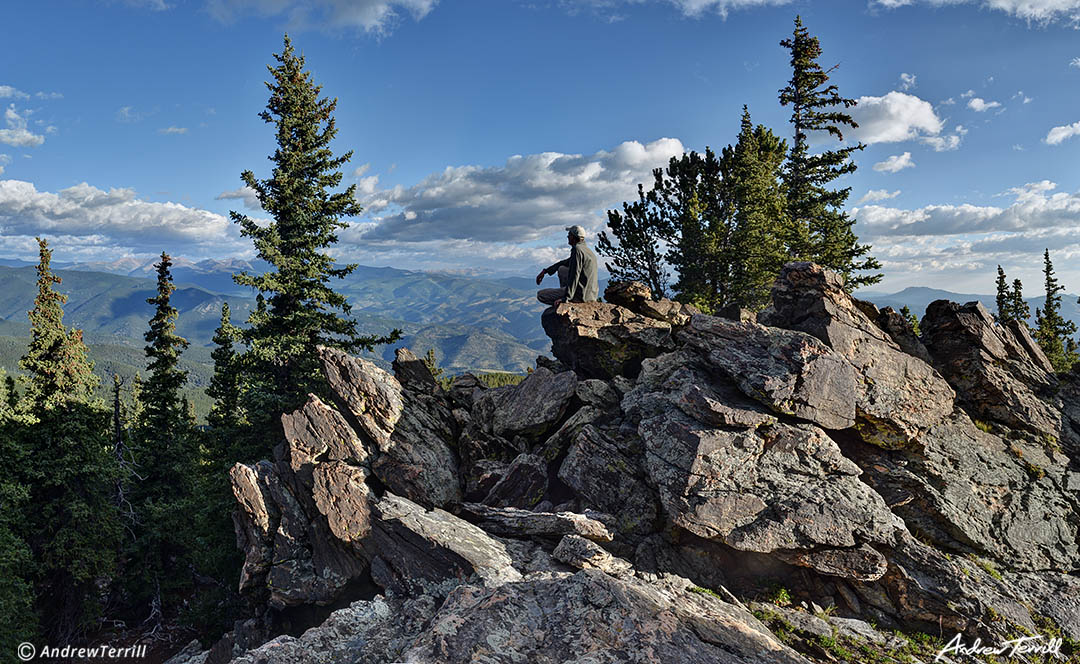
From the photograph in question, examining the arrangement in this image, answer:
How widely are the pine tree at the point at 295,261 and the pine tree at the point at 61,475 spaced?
10404 millimetres

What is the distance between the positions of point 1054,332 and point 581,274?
4526 cm

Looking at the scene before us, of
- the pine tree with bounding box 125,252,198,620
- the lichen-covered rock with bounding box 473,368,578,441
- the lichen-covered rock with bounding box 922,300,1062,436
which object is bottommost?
the pine tree with bounding box 125,252,198,620

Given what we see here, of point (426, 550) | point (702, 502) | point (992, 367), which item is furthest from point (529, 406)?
point (992, 367)

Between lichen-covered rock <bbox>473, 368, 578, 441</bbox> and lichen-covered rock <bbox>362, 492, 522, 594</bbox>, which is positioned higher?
lichen-covered rock <bbox>473, 368, 578, 441</bbox>

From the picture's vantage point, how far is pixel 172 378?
3603 centimetres

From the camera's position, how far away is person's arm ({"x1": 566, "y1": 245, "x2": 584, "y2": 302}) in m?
21.0

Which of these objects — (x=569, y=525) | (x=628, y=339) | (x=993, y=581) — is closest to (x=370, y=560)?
(x=569, y=525)

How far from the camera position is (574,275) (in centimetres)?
2116

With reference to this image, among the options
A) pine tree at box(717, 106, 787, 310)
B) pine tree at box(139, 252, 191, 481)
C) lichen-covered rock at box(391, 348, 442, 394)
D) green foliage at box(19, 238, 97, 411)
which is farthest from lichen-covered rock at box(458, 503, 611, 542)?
pine tree at box(139, 252, 191, 481)

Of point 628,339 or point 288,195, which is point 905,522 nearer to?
point 628,339

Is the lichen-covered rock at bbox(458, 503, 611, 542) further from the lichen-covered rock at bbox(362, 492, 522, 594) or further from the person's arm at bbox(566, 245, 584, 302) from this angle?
the person's arm at bbox(566, 245, 584, 302)

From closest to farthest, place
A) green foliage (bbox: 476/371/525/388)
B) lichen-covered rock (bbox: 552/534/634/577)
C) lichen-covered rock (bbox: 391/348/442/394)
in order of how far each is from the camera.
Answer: lichen-covered rock (bbox: 552/534/634/577) < lichen-covered rock (bbox: 391/348/442/394) < green foliage (bbox: 476/371/525/388)

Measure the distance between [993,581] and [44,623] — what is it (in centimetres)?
4255

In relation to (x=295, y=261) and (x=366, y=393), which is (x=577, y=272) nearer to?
(x=366, y=393)
